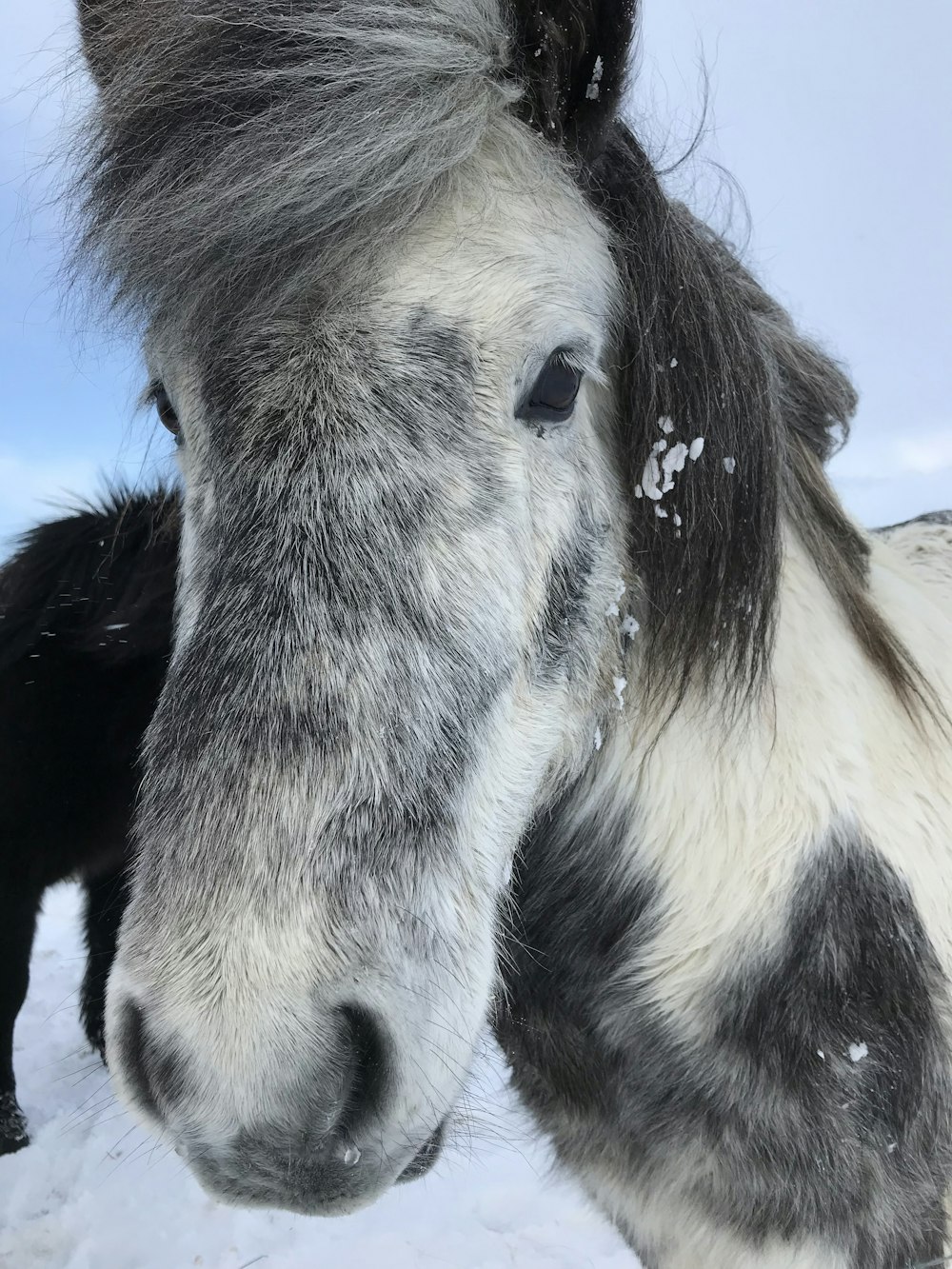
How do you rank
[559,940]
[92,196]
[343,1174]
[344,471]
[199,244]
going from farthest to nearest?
1. [559,940]
2. [92,196]
3. [199,244]
4. [344,471]
5. [343,1174]

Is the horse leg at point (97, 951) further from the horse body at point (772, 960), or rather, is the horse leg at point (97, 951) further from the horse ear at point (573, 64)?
the horse ear at point (573, 64)

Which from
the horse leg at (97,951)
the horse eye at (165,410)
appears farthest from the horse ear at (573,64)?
the horse leg at (97,951)

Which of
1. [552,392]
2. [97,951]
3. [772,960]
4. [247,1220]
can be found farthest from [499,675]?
[97,951]

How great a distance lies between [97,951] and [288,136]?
355 cm

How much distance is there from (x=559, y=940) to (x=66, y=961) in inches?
167

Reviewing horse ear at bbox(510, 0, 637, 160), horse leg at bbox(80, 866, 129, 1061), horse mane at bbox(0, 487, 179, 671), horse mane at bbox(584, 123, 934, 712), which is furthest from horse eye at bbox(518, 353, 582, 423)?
horse leg at bbox(80, 866, 129, 1061)

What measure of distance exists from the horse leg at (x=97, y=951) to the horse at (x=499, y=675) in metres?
2.44

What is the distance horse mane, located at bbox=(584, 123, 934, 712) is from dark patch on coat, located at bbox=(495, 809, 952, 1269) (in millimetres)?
358

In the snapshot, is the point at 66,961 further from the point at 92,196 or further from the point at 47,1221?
the point at 92,196

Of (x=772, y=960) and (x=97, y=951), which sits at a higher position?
(x=772, y=960)

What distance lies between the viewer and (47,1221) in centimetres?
291

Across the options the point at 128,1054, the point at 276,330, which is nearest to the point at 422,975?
the point at 128,1054

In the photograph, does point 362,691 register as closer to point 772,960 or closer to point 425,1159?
point 425,1159

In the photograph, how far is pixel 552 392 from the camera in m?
1.33
